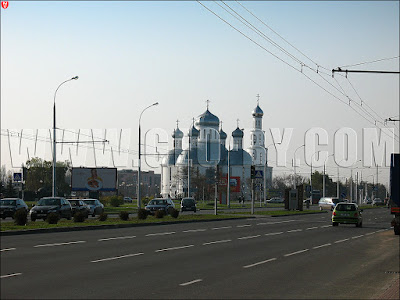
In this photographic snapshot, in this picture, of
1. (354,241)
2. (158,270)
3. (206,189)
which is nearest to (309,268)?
(158,270)

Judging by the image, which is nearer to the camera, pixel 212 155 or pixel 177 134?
pixel 212 155

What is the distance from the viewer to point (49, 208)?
39344mm

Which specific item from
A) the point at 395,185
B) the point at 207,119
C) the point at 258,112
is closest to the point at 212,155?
the point at 207,119

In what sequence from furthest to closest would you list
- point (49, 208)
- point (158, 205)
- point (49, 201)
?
point (158, 205) → point (49, 201) → point (49, 208)

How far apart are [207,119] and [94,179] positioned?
90.4 m

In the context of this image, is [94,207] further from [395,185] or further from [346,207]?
[395,185]

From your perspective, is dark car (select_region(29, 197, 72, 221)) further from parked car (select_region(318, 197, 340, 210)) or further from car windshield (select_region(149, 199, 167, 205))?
parked car (select_region(318, 197, 340, 210))

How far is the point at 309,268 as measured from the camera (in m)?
16.6

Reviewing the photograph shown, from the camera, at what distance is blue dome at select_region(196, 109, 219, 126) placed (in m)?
168

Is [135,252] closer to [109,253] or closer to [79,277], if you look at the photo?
[109,253]

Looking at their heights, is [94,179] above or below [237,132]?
below

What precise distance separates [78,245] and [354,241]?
11.0 m

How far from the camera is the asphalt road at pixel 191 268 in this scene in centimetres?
1213

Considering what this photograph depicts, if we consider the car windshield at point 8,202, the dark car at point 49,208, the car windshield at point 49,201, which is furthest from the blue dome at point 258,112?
the car windshield at point 49,201
